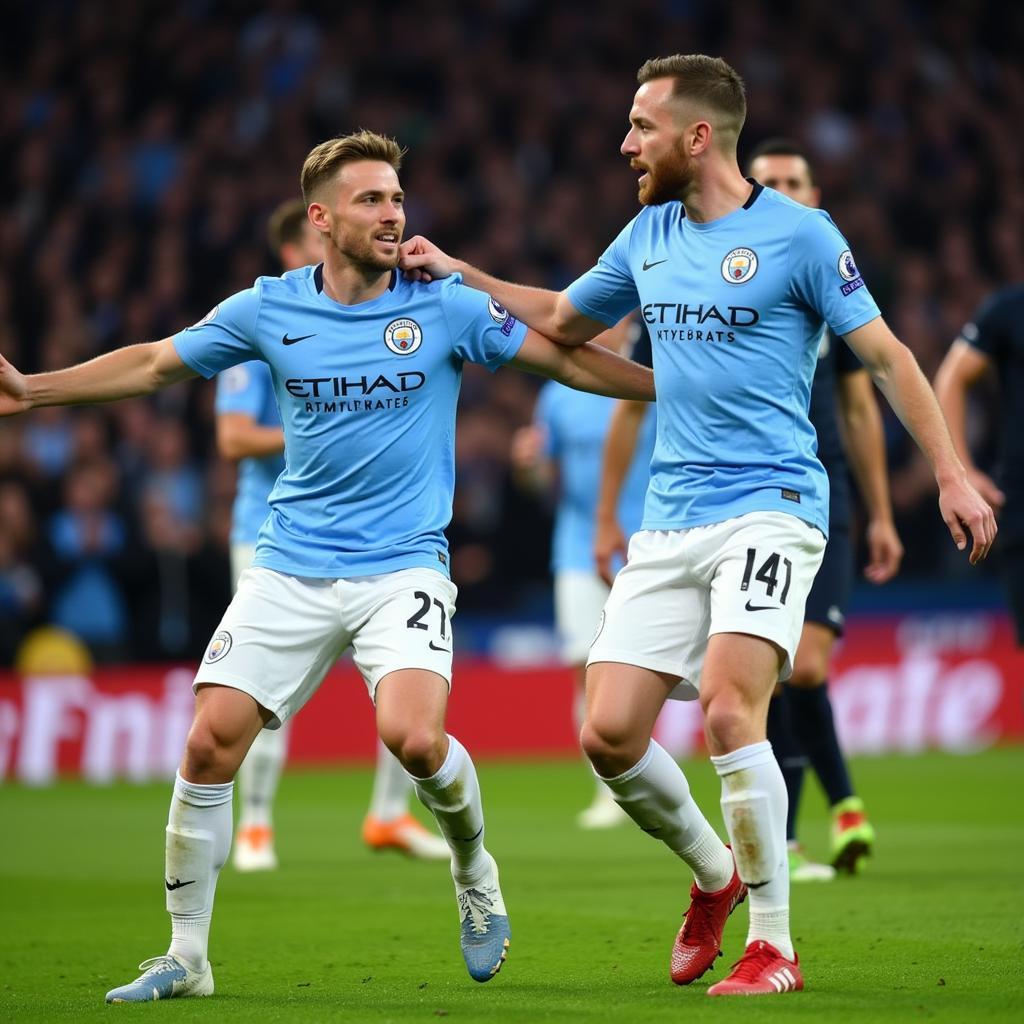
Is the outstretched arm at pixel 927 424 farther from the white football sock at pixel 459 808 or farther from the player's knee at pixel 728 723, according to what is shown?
the white football sock at pixel 459 808

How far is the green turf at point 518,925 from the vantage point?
16.4 feet

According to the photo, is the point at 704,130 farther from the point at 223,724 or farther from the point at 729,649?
the point at 223,724

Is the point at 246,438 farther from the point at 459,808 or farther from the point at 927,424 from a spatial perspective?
the point at 927,424

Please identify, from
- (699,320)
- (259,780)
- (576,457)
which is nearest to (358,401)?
(699,320)

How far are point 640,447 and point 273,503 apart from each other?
4.83m

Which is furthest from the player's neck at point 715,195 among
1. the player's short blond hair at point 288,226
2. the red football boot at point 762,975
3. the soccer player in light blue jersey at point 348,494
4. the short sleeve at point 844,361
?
the player's short blond hair at point 288,226

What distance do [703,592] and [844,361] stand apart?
2.81 metres

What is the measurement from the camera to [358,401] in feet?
18.5

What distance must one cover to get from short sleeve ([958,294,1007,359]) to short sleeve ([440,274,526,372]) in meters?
3.12

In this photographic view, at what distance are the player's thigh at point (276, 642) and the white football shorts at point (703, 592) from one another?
2.64 ft

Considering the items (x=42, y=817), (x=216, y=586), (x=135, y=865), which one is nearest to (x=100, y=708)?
(x=216, y=586)

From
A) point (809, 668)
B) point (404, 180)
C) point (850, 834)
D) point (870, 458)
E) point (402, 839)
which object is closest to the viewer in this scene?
point (809, 668)

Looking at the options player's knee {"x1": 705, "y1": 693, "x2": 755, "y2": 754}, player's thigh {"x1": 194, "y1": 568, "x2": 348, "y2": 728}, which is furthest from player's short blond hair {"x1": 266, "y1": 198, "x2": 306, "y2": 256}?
player's knee {"x1": 705, "y1": 693, "x2": 755, "y2": 754}

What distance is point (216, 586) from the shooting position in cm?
1445
